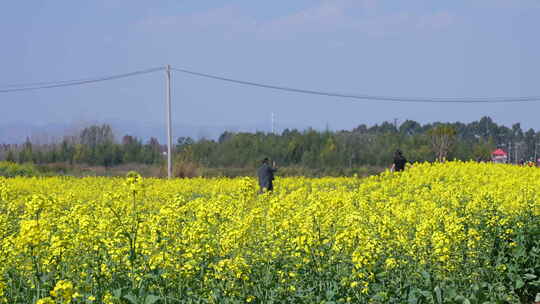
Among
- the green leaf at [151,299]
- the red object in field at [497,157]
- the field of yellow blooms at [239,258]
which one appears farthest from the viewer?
the red object in field at [497,157]

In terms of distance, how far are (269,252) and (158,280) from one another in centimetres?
113

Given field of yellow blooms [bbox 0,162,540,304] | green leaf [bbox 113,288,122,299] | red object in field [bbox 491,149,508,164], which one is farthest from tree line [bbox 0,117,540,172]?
green leaf [bbox 113,288,122,299]

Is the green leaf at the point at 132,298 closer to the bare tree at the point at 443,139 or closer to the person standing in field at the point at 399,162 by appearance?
the person standing in field at the point at 399,162

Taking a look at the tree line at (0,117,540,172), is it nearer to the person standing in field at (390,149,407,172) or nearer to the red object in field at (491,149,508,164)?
the red object in field at (491,149,508,164)

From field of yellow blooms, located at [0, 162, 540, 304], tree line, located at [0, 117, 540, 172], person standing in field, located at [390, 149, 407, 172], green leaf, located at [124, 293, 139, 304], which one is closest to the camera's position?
green leaf, located at [124, 293, 139, 304]

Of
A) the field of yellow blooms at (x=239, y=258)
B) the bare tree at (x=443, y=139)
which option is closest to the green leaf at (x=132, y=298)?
the field of yellow blooms at (x=239, y=258)

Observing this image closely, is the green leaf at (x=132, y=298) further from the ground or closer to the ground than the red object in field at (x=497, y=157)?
closer to the ground

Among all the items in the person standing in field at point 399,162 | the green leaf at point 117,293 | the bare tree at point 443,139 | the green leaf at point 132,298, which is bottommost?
the green leaf at point 132,298

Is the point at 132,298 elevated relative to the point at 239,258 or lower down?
lower down

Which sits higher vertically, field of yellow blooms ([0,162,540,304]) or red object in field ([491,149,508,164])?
red object in field ([491,149,508,164])

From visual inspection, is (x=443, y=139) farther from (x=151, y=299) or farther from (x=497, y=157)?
(x=151, y=299)

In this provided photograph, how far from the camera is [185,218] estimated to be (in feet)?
Result: 22.1

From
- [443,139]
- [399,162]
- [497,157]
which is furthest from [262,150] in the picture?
[497,157]

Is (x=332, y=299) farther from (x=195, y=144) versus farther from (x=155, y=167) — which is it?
(x=195, y=144)
